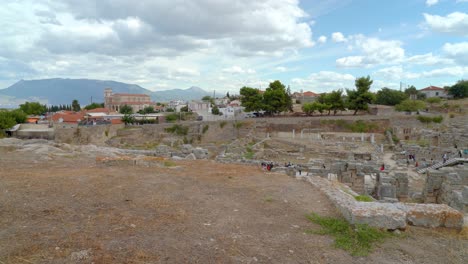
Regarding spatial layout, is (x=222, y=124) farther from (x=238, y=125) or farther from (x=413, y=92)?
(x=413, y=92)

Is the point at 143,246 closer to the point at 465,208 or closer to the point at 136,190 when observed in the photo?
the point at 136,190

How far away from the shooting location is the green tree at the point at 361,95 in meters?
49.1

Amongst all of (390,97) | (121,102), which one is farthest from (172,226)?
(121,102)

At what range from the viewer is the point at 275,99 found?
54.0 meters

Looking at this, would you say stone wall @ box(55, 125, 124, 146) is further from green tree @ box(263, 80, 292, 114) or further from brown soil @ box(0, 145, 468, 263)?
brown soil @ box(0, 145, 468, 263)

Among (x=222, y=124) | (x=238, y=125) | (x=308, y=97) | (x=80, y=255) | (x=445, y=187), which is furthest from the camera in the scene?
(x=308, y=97)

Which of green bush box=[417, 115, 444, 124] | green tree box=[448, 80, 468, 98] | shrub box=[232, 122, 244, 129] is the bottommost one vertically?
shrub box=[232, 122, 244, 129]

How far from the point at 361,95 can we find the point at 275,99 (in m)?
13.8

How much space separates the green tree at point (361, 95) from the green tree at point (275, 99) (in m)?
10.8

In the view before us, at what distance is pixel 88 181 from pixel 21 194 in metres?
2.00

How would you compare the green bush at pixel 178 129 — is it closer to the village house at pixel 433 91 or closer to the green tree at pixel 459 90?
the green tree at pixel 459 90

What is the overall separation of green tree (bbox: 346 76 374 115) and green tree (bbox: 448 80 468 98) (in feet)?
122

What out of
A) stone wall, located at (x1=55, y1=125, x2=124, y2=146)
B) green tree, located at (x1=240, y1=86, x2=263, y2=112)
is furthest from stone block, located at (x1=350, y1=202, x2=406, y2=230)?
green tree, located at (x1=240, y1=86, x2=263, y2=112)

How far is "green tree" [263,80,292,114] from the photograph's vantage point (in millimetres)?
53719
